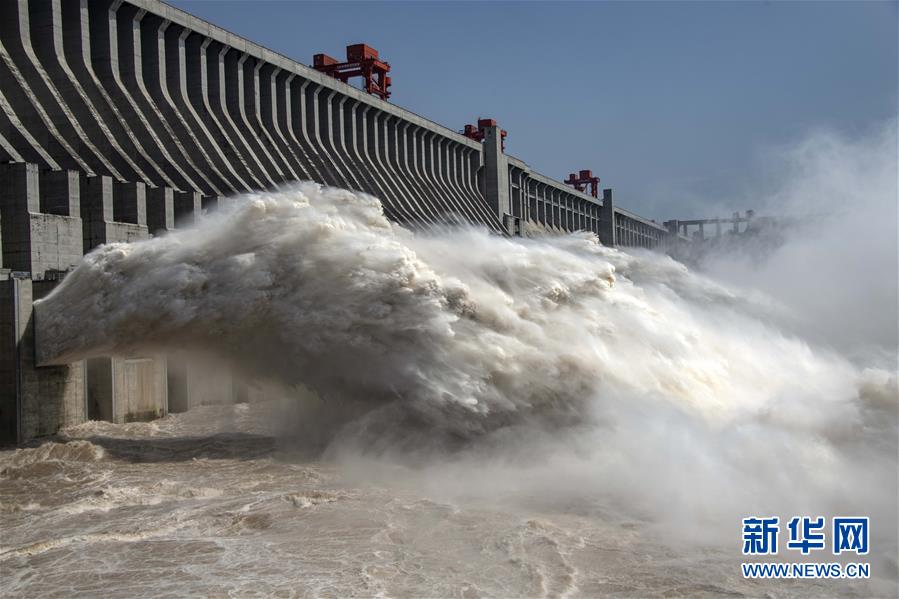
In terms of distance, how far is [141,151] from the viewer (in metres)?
32.8

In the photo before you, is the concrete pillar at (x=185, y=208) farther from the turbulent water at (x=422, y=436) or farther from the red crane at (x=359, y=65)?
the red crane at (x=359, y=65)

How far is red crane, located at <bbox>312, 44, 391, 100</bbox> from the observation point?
6203 centimetres

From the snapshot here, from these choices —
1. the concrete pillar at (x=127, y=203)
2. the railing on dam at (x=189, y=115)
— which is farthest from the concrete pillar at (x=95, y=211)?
the railing on dam at (x=189, y=115)

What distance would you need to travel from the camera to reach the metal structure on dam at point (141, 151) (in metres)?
22.2

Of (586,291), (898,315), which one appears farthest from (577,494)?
(898,315)

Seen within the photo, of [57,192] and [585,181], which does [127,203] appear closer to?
[57,192]

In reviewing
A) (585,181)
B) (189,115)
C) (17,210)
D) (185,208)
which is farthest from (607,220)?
(17,210)

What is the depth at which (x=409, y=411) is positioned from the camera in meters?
18.6

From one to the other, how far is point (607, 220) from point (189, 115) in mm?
67987

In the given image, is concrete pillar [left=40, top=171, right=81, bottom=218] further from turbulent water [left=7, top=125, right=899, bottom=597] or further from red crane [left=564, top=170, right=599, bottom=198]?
red crane [left=564, top=170, right=599, bottom=198]

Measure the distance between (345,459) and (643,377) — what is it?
7014 mm

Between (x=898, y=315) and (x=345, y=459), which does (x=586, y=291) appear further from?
(x=898, y=315)

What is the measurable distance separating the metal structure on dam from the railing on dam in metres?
0.07

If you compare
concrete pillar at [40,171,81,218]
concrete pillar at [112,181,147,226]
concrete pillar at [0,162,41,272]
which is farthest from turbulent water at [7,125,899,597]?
concrete pillar at [112,181,147,226]
